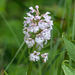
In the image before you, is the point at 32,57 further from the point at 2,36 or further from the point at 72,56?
the point at 2,36

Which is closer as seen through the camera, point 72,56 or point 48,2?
point 72,56

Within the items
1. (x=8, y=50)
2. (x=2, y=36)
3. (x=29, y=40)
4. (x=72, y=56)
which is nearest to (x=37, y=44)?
(x=29, y=40)

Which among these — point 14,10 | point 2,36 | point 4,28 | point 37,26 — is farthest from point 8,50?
point 37,26

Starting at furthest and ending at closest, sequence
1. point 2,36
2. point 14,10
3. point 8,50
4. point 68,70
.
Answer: point 14,10 → point 2,36 → point 8,50 → point 68,70

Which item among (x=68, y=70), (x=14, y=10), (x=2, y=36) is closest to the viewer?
(x=68, y=70)

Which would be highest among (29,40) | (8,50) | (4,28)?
(29,40)

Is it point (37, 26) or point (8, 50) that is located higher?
point (37, 26)
